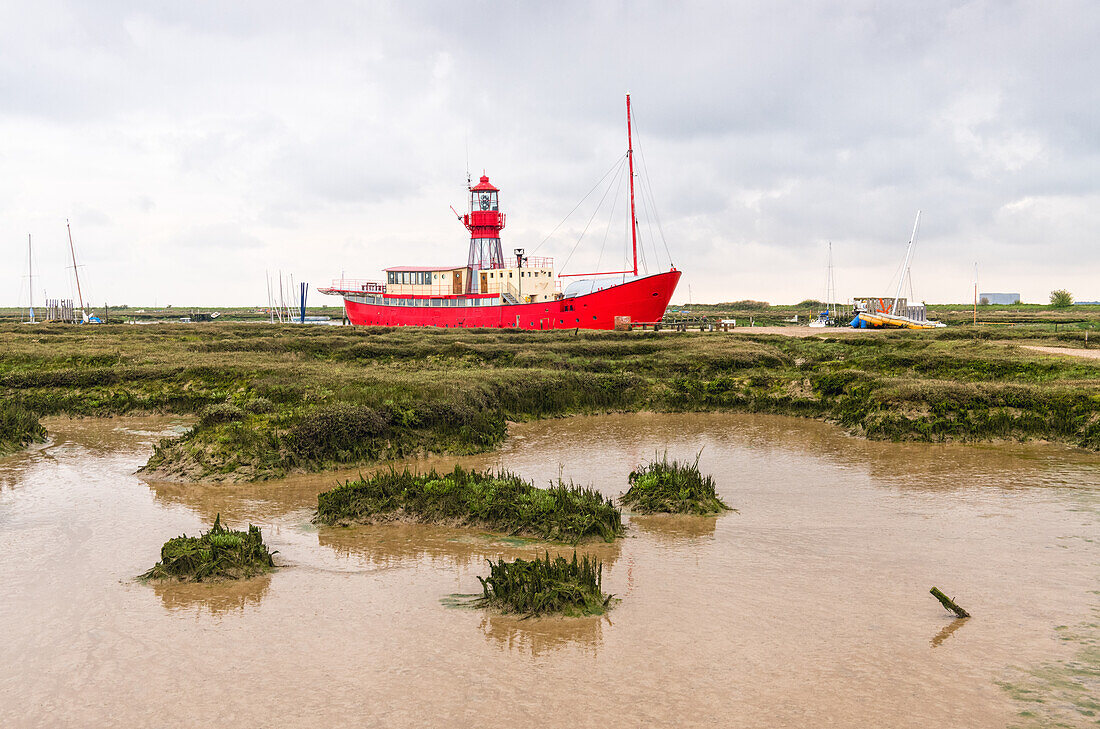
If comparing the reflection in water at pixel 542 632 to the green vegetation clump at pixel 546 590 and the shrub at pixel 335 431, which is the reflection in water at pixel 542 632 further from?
the shrub at pixel 335 431

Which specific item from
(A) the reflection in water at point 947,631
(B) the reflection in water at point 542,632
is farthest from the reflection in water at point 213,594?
(A) the reflection in water at point 947,631

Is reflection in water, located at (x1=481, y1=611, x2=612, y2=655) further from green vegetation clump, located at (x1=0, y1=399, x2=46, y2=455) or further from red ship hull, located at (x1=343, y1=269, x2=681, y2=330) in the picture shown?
red ship hull, located at (x1=343, y1=269, x2=681, y2=330)

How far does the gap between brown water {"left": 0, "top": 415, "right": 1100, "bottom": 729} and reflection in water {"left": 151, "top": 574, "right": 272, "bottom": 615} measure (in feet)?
0.11

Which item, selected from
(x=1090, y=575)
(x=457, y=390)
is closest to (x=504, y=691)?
(x=1090, y=575)

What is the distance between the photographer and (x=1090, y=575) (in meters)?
9.36

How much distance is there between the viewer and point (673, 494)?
12.8 meters

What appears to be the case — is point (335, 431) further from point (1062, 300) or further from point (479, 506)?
point (1062, 300)

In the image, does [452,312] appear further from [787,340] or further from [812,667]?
[812,667]

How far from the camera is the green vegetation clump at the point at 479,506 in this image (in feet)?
37.5

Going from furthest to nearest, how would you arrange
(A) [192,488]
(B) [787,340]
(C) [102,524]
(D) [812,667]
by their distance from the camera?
1. (B) [787,340]
2. (A) [192,488]
3. (C) [102,524]
4. (D) [812,667]

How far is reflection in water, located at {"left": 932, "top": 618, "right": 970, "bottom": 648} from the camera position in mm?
7527

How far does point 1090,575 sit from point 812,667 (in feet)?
16.0

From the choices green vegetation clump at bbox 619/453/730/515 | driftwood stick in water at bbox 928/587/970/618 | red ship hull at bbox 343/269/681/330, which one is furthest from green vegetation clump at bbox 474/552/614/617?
red ship hull at bbox 343/269/681/330

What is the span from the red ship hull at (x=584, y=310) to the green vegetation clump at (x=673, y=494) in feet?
126
